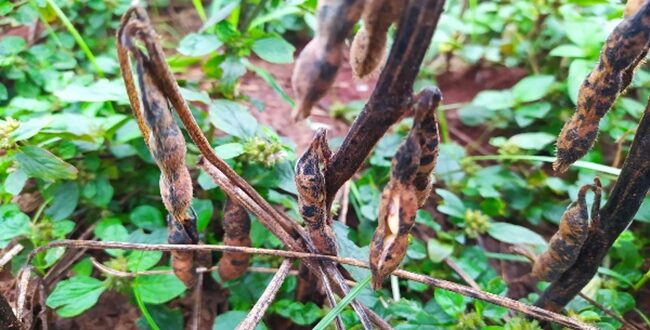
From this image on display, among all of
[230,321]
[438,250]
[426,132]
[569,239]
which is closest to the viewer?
[426,132]

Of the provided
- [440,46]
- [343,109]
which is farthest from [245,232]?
[440,46]

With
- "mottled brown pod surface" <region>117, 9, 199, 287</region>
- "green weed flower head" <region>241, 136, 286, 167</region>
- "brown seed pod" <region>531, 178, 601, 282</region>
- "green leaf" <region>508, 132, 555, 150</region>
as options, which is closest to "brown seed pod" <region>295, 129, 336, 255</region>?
"mottled brown pod surface" <region>117, 9, 199, 287</region>

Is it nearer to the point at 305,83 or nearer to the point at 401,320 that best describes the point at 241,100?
the point at 401,320

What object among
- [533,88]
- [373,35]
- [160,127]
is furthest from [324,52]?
[533,88]

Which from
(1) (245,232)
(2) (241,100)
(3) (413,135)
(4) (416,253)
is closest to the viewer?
(3) (413,135)

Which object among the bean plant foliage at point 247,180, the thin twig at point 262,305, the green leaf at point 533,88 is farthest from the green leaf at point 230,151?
the green leaf at point 533,88

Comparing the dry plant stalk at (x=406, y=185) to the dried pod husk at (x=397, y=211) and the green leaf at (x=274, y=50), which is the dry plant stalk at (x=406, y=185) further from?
the green leaf at (x=274, y=50)

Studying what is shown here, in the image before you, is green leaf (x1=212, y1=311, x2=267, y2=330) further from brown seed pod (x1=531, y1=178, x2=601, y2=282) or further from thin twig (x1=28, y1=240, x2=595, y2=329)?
brown seed pod (x1=531, y1=178, x2=601, y2=282)

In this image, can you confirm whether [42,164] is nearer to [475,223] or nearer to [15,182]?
[15,182]
